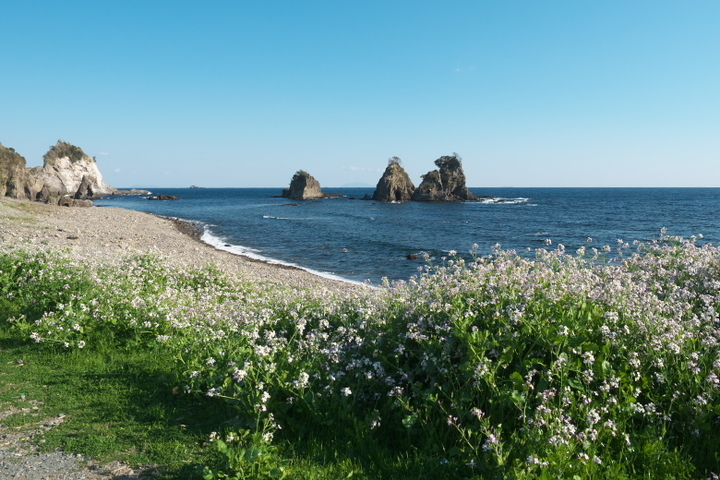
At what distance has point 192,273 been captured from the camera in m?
13.9

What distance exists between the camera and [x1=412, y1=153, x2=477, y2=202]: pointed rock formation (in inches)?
4451

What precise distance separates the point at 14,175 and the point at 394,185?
79782 mm

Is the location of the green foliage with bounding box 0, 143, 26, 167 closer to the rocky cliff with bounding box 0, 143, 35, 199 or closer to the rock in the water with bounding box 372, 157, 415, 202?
the rocky cliff with bounding box 0, 143, 35, 199

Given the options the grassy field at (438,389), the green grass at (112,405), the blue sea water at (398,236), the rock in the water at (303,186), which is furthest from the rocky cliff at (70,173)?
the grassy field at (438,389)

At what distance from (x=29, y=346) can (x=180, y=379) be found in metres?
4.03

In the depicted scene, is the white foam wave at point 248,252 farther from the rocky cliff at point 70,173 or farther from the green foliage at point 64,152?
the green foliage at point 64,152

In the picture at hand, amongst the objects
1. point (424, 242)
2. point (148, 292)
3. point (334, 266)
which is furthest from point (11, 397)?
point (424, 242)

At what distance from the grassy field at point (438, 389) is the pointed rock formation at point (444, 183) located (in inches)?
4218

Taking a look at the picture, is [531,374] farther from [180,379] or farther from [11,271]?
[11,271]

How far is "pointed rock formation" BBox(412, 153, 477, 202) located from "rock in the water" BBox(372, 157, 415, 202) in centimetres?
294

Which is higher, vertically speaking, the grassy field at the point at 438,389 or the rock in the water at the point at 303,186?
the rock in the water at the point at 303,186

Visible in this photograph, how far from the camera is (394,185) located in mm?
115312

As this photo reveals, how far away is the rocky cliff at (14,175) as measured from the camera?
67750 millimetres

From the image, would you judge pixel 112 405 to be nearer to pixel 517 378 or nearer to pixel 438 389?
pixel 438 389
